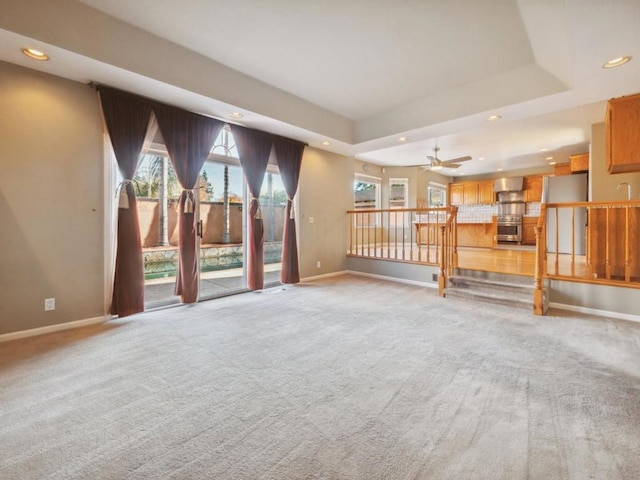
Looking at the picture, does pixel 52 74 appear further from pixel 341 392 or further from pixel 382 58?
pixel 341 392

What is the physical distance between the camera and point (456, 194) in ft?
34.1

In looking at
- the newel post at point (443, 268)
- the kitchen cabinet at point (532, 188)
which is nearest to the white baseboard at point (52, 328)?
the newel post at point (443, 268)

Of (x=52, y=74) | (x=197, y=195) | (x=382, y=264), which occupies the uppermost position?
(x=52, y=74)

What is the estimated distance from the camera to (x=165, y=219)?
4676mm

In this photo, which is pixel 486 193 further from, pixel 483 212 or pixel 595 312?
pixel 595 312

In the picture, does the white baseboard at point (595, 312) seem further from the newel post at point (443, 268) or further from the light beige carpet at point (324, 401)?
the newel post at point (443, 268)

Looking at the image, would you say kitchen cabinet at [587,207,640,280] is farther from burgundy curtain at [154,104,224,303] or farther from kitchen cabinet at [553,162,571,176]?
burgundy curtain at [154,104,224,303]

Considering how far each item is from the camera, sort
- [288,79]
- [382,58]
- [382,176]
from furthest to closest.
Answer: [382,176] → [288,79] → [382,58]

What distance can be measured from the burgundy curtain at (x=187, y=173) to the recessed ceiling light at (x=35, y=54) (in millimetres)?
1213

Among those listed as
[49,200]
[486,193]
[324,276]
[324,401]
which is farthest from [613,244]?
[49,200]

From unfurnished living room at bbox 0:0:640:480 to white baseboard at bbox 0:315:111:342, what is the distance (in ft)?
0.09

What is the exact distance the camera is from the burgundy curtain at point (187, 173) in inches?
147

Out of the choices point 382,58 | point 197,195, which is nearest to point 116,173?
point 197,195

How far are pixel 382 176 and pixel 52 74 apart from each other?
305 inches
